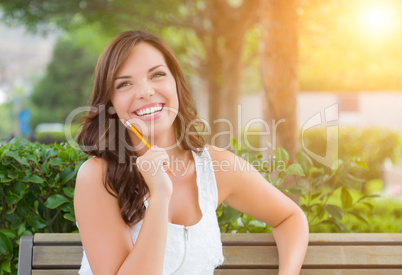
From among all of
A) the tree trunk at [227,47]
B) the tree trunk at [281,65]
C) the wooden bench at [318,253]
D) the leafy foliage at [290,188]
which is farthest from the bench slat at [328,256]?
the tree trunk at [227,47]

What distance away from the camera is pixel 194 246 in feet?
6.69

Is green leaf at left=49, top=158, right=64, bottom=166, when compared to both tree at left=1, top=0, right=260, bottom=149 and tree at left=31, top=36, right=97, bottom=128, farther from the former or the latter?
tree at left=31, top=36, right=97, bottom=128

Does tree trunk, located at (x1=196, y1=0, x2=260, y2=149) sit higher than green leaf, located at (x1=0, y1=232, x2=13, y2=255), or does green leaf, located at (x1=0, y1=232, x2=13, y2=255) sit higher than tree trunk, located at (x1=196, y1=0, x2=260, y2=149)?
tree trunk, located at (x1=196, y1=0, x2=260, y2=149)

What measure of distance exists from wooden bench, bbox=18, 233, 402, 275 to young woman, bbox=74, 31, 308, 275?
0.10 m

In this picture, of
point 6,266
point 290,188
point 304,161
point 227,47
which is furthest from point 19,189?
point 227,47

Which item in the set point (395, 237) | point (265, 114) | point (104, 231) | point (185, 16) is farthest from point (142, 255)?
point (185, 16)

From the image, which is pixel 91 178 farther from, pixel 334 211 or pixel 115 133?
pixel 334 211

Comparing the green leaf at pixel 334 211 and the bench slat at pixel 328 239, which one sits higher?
the green leaf at pixel 334 211

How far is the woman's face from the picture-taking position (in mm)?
2090

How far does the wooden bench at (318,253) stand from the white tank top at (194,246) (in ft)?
0.45

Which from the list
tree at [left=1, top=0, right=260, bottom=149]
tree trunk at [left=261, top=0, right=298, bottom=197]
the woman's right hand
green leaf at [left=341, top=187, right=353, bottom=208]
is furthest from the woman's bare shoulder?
tree at [left=1, top=0, right=260, bottom=149]

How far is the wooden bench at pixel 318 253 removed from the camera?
2270mm

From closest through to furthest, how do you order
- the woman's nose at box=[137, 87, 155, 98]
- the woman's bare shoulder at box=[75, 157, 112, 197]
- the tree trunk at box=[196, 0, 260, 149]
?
the woman's bare shoulder at box=[75, 157, 112, 197] → the woman's nose at box=[137, 87, 155, 98] → the tree trunk at box=[196, 0, 260, 149]

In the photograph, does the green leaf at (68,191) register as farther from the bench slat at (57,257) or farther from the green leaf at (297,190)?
the green leaf at (297,190)
